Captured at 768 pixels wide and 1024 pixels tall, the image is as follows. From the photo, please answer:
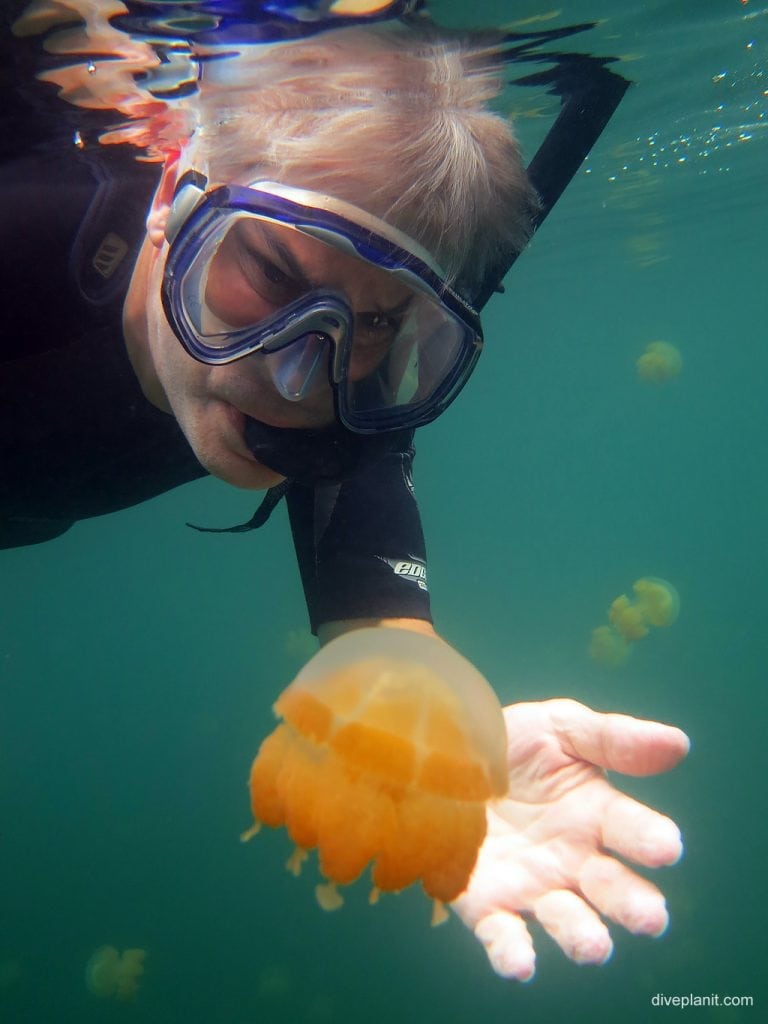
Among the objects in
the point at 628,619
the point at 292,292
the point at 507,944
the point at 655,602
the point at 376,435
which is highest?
the point at 292,292

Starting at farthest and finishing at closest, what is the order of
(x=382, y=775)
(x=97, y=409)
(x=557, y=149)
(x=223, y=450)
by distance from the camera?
(x=557, y=149), (x=97, y=409), (x=223, y=450), (x=382, y=775)

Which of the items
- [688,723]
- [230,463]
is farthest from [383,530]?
[688,723]

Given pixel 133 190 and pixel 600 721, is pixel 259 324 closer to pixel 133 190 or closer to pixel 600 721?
pixel 133 190

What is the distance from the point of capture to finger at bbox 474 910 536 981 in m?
1.76

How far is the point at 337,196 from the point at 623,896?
78.9 inches

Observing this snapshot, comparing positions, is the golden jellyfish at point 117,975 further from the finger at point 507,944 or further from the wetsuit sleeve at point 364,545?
the finger at point 507,944

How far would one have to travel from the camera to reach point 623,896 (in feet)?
5.74

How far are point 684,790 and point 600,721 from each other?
59.5 ft

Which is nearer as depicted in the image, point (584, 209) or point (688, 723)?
point (584, 209)

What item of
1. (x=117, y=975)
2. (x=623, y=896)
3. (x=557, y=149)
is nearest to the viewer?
(x=623, y=896)

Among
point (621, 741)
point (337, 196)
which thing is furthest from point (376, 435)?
point (621, 741)

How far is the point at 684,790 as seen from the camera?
1783cm

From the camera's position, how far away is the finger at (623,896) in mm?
1705

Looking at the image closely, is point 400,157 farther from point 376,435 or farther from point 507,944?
point 507,944
